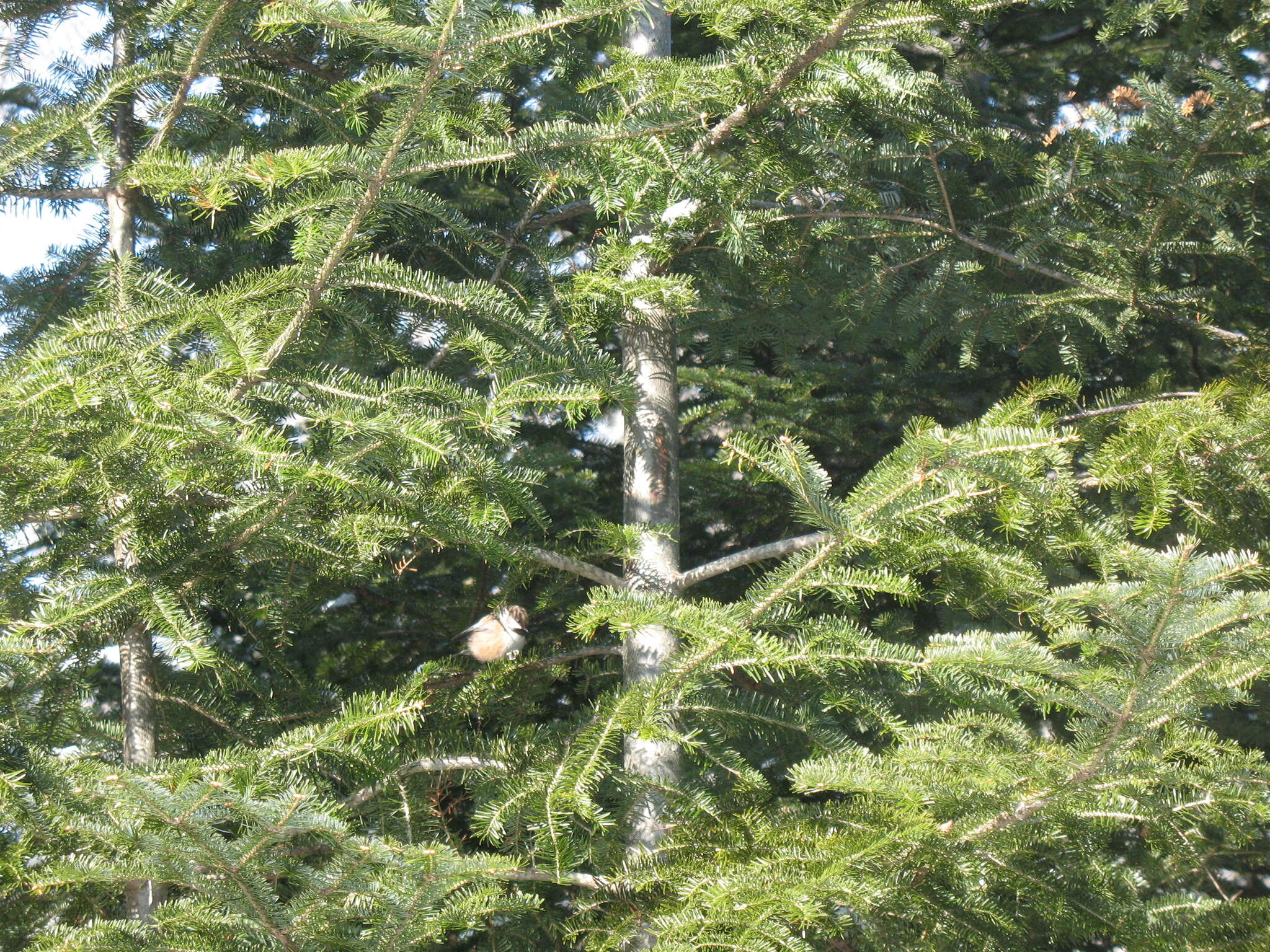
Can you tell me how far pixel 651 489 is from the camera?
3541 millimetres

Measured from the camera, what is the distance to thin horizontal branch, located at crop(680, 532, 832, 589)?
10.3 ft

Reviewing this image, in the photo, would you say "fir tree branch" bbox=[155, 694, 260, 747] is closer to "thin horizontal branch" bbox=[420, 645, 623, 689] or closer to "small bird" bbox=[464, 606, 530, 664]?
"thin horizontal branch" bbox=[420, 645, 623, 689]

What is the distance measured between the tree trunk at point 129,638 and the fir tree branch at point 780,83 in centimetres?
158

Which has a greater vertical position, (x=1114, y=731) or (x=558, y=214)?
(x=558, y=214)

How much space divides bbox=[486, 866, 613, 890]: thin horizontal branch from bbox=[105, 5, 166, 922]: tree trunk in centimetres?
91

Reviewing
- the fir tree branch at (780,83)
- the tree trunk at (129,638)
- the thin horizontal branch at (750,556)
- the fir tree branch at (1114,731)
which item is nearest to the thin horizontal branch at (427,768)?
the tree trunk at (129,638)

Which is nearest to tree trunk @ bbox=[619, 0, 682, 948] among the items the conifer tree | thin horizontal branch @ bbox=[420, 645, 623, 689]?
the conifer tree

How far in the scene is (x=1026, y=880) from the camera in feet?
8.23

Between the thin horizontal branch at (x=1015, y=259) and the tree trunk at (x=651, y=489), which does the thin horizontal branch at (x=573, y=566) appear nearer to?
the tree trunk at (x=651, y=489)

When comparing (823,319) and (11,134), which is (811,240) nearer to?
(823,319)

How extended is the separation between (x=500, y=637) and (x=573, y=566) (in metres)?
0.47

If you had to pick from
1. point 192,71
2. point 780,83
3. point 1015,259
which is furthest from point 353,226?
point 1015,259

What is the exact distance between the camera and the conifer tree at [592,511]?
2.18 metres

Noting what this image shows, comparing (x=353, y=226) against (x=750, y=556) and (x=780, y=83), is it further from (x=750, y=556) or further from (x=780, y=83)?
(x=750, y=556)
